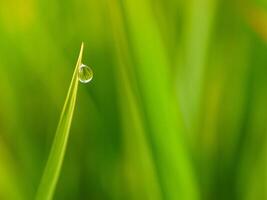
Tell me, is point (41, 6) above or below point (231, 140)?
above

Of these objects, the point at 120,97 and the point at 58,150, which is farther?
the point at 120,97

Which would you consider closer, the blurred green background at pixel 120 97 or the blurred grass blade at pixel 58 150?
the blurred grass blade at pixel 58 150

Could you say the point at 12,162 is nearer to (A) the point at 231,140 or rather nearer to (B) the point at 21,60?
(B) the point at 21,60

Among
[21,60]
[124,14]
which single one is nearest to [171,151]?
[124,14]

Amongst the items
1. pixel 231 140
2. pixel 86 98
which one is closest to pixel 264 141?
pixel 231 140

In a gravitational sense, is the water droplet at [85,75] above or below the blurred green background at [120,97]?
above

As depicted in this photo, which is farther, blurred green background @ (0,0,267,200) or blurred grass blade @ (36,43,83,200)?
blurred green background @ (0,0,267,200)

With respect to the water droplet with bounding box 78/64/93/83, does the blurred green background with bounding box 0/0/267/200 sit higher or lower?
lower

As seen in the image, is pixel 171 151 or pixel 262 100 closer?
pixel 171 151
